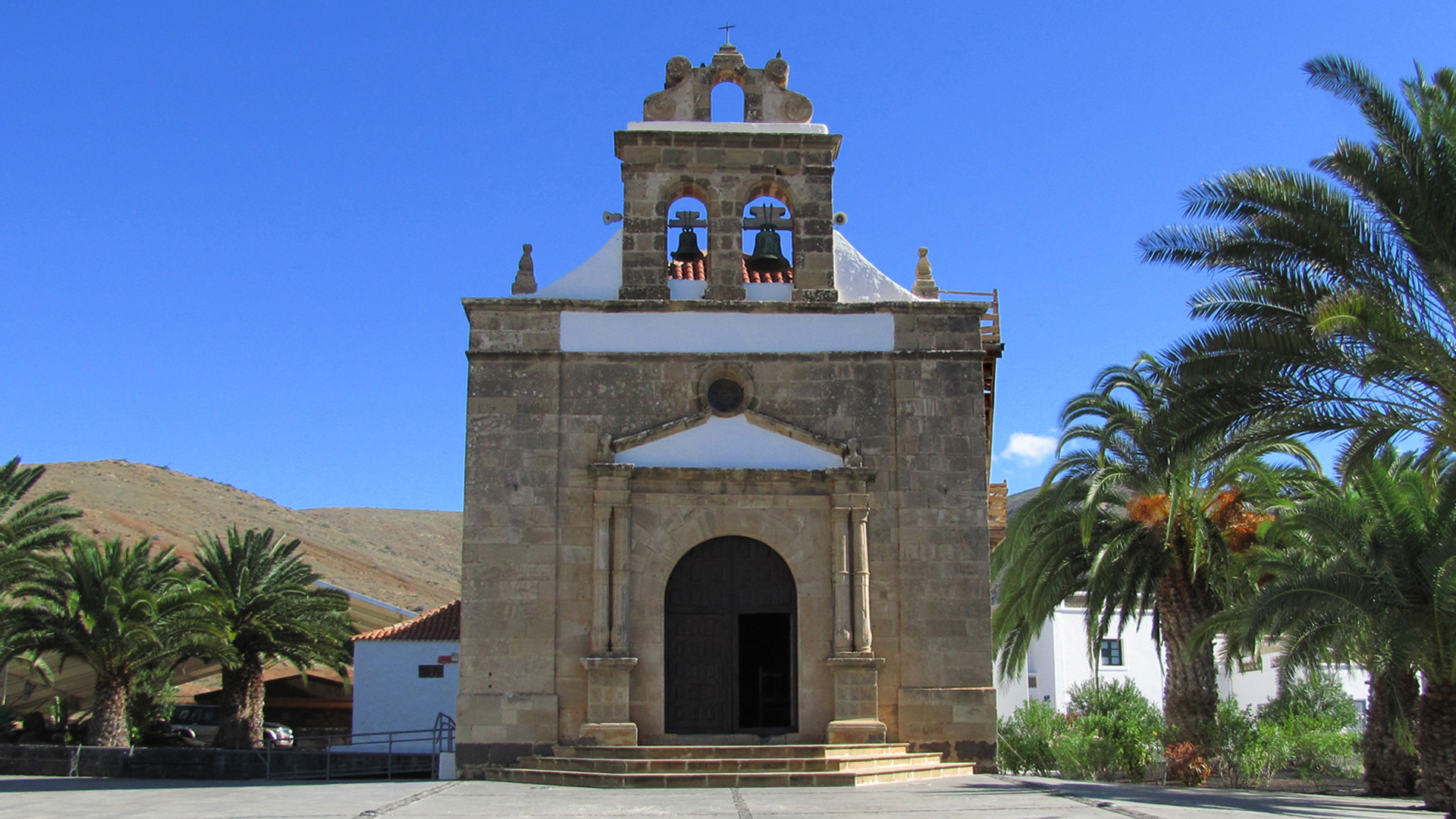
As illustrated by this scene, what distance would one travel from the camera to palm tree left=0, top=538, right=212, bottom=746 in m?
20.1

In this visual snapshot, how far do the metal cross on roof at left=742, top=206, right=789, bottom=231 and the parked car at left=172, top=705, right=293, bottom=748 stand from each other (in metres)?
18.7

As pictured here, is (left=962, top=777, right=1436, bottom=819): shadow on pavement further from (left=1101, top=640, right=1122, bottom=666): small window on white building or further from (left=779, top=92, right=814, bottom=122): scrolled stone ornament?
(left=1101, top=640, right=1122, bottom=666): small window on white building

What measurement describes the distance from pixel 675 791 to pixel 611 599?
9.33ft

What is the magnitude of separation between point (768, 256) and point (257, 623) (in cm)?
1302

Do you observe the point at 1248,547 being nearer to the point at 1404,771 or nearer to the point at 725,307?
the point at 1404,771

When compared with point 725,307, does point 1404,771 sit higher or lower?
lower

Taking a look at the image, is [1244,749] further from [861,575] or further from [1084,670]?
[1084,670]

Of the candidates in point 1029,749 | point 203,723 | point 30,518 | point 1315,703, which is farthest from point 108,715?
point 1315,703

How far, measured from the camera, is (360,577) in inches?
2537

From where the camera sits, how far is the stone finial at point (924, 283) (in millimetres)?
15625

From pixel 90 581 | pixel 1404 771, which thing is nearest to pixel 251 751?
pixel 90 581

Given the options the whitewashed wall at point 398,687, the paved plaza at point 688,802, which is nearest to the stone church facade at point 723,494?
the paved plaza at point 688,802

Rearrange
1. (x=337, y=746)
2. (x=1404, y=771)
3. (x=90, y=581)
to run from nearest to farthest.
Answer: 1. (x=1404, y=771)
2. (x=90, y=581)
3. (x=337, y=746)

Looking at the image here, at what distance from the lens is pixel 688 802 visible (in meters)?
10.6
